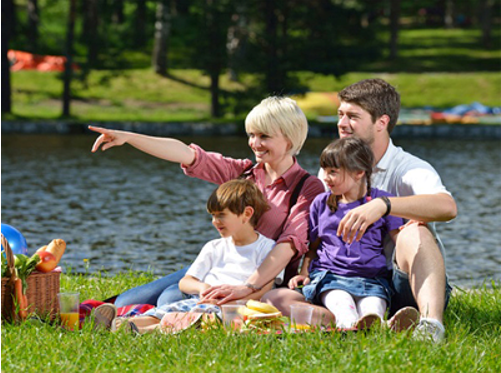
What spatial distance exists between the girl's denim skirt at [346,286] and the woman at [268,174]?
214 mm

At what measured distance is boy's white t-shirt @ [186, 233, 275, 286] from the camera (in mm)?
5277

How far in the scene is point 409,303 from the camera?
5055 millimetres

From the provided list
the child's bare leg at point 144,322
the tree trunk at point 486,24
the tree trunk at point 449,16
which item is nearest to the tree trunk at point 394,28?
the tree trunk at point 486,24

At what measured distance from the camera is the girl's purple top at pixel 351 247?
5086 millimetres

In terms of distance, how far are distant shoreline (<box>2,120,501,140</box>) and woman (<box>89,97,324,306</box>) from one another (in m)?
20.7

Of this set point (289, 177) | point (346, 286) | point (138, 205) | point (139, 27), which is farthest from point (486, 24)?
point (346, 286)

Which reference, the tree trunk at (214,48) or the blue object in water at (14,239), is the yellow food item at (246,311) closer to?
the blue object in water at (14,239)

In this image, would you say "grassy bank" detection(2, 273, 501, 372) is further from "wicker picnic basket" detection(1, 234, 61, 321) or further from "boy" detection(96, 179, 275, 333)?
"boy" detection(96, 179, 275, 333)

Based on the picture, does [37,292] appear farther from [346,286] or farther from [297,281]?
[346,286]

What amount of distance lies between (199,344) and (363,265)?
3.64 ft

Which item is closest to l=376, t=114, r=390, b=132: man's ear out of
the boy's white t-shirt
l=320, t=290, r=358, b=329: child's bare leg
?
the boy's white t-shirt

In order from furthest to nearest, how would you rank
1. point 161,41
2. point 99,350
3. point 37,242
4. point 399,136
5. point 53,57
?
1. point 53,57
2. point 161,41
3. point 399,136
4. point 37,242
5. point 99,350

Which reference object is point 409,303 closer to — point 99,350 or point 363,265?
point 363,265

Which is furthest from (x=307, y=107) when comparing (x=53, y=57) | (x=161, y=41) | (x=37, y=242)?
(x=37, y=242)
